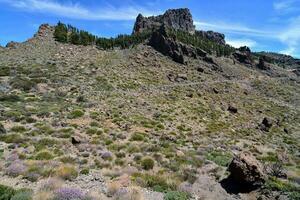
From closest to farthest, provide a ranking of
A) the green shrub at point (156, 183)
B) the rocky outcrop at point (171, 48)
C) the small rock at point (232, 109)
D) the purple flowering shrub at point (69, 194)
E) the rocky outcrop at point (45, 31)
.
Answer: the purple flowering shrub at point (69, 194)
the green shrub at point (156, 183)
the small rock at point (232, 109)
the rocky outcrop at point (171, 48)
the rocky outcrop at point (45, 31)

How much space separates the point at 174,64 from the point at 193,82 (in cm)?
1389

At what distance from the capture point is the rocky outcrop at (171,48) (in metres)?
90.9

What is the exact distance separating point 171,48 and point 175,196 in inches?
3168

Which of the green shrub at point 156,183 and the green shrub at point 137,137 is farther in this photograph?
the green shrub at point 137,137

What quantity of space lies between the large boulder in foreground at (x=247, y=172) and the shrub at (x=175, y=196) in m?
4.05

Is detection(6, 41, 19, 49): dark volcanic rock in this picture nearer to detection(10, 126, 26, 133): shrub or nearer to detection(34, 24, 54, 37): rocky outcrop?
detection(34, 24, 54, 37): rocky outcrop

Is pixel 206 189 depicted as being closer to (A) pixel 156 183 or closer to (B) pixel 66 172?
(A) pixel 156 183

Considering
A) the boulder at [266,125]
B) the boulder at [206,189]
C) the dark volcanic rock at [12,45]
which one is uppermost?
the dark volcanic rock at [12,45]

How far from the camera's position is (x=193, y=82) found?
74812 mm

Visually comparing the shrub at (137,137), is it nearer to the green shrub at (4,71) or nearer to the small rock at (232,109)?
the small rock at (232,109)

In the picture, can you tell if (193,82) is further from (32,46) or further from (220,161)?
(220,161)

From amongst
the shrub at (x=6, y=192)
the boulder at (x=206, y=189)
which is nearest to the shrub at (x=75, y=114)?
the boulder at (x=206, y=189)

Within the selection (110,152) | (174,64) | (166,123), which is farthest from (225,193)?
(174,64)

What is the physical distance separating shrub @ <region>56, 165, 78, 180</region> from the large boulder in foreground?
8.80 meters
